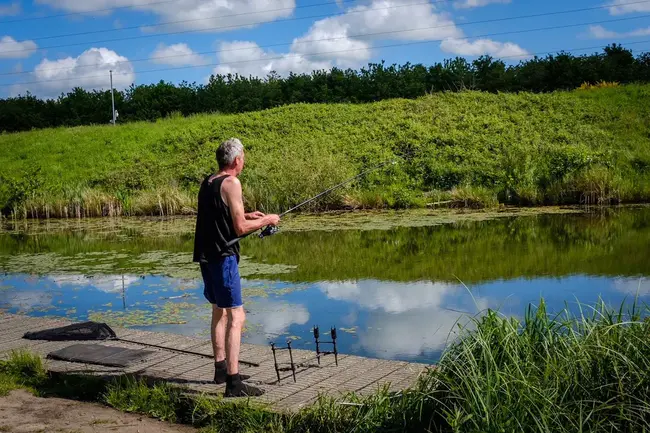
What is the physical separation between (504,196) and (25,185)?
614 inches

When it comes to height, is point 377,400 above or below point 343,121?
below

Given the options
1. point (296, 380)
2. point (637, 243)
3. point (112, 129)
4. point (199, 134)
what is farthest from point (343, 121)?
point (296, 380)

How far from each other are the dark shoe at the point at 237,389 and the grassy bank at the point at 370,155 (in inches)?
606

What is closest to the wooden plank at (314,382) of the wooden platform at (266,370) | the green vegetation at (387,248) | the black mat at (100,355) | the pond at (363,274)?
the wooden platform at (266,370)

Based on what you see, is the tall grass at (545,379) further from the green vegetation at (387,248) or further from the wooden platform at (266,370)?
the green vegetation at (387,248)

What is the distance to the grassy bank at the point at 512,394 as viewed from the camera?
3.70m

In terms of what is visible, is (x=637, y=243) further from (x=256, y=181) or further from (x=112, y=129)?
(x=112, y=129)

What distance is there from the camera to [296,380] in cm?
534

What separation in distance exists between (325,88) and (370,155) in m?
13.6

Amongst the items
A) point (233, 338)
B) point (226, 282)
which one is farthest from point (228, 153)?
point (233, 338)

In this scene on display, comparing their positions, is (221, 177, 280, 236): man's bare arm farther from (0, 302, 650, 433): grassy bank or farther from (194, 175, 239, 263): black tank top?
(0, 302, 650, 433): grassy bank

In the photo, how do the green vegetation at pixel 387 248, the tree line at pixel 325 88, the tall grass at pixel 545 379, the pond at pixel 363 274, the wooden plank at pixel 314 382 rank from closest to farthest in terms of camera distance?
the tall grass at pixel 545 379
the wooden plank at pixel 314 382
the pond at pixel 363 274
the green vegetation at pixel 387 248
the tree line at pixel 325 88

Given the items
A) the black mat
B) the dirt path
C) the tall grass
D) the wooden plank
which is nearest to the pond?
the tall grass

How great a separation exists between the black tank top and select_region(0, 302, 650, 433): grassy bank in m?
1.01
